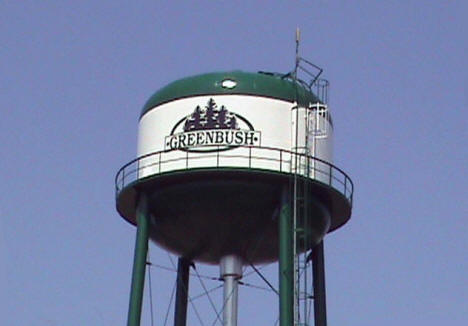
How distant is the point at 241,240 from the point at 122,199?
397 cm

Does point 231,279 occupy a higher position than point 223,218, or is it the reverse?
point 223,218

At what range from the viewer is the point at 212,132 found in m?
37.0

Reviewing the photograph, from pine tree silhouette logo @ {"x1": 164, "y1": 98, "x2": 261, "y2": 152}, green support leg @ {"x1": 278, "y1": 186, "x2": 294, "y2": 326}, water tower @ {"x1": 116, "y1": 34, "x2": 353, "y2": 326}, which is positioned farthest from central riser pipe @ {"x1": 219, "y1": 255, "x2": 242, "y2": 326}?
pine tree silhouette logo @ {"x1": 164, "y1": 98, "x2": 261, "y2": 152}

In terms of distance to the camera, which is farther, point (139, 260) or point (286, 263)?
point (139, 260)

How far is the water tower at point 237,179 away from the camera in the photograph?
36.4 metres

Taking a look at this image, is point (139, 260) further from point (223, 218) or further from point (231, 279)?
point (231, 279)

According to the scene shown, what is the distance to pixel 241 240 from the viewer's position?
38562mm

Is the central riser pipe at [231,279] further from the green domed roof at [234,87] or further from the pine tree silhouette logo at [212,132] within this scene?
the green domed roof at [234,87]

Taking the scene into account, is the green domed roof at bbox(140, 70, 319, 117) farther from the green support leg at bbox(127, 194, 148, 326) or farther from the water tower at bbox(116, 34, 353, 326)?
the green support leg at bbox(127, 194, 148, 326)

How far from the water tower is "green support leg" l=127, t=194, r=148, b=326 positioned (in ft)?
0.10

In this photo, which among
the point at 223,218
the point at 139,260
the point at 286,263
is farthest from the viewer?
the point at 223,218

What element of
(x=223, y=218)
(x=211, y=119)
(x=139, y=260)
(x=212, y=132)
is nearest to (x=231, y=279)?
(x=223, y=218)

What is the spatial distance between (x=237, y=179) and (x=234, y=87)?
308 cm

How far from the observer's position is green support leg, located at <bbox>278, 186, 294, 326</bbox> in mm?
35312
